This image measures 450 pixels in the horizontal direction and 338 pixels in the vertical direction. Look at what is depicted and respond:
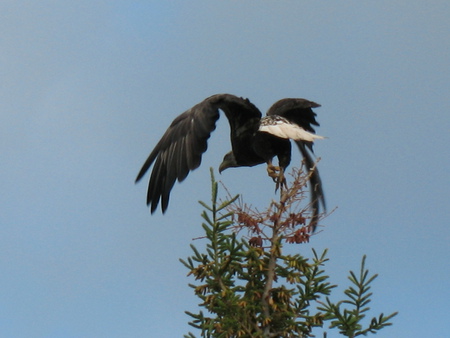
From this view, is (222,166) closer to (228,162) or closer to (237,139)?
(228,162)

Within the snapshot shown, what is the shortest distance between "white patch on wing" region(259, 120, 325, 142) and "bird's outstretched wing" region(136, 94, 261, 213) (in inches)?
21.1

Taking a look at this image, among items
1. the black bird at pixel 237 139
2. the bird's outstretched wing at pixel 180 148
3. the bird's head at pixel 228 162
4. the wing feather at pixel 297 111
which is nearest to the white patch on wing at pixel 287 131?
the black bird at pixel 237 139

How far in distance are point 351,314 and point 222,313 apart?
0.77 metres

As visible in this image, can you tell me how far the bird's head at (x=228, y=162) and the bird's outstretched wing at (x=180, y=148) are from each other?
1426 millimetres

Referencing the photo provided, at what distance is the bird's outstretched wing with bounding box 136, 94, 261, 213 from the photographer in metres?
7.60

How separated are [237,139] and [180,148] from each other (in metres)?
1.82

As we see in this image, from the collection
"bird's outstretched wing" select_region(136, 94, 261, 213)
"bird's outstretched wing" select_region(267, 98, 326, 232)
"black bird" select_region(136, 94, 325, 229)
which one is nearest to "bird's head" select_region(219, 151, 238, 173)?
"black bird" select_region(136, 94, 325, 229)

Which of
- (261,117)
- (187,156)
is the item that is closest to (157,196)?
(187,156)

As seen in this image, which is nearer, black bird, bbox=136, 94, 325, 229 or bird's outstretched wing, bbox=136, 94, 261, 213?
bird's outstretched wing, bbox=136, 94, 261, 213

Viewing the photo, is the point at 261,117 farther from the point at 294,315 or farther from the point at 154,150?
the point at 294,315

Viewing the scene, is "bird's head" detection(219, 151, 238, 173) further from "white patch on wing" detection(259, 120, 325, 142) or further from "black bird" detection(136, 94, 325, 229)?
"white patch on wing" detection(259, 120, 325, 142)

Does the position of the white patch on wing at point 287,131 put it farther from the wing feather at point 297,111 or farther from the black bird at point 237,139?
the wing feather at point 297,111

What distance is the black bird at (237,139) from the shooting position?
7.74 meters

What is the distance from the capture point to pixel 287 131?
28.5ft
